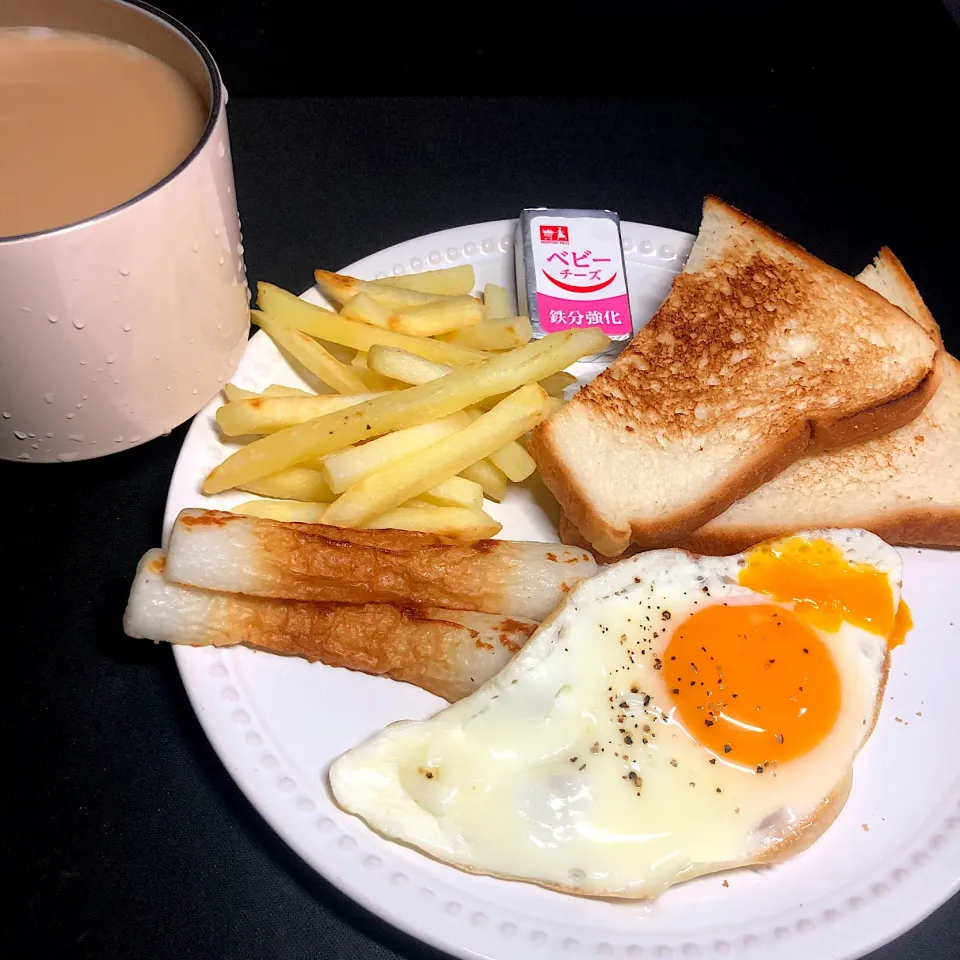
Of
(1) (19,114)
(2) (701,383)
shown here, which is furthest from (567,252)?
(1) (19,114)

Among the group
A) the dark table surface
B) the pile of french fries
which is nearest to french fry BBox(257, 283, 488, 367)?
the pile of french fries

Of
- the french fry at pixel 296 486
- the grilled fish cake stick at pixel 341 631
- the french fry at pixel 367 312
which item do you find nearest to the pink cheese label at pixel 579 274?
the french fry at pixel 367 312

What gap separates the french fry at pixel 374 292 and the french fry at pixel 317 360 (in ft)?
0.55

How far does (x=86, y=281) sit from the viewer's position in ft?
5.62

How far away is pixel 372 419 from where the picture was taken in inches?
Result: 82.4

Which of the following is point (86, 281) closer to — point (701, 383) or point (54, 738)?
point (54, 738)

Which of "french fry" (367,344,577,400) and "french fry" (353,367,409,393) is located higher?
"french fry" (367,344,577,400)

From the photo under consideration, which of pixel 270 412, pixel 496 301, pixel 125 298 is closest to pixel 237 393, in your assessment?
pixel 270 412

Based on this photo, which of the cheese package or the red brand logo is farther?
the red brand logo

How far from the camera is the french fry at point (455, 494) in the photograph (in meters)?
2.15

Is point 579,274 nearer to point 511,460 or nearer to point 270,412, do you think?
point 511,460

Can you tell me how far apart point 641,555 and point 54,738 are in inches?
53.8

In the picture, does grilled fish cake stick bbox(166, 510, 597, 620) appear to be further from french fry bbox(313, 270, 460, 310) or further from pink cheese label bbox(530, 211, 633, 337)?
pink cheese label bbox(530, 211, 633, 337)

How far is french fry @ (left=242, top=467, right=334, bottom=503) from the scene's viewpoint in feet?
7.14
